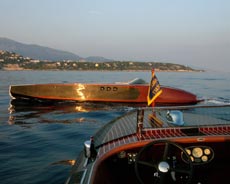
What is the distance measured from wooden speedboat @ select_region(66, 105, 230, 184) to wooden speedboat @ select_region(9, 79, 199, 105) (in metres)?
14.1

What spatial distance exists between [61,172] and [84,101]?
12.8 m

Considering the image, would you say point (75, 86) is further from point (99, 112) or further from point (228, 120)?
point (228, 120)

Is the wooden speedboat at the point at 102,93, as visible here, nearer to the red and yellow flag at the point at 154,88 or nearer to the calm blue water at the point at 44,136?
the calm blue water at the point at 44,136

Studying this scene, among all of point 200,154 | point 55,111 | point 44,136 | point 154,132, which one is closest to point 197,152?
point 200,154

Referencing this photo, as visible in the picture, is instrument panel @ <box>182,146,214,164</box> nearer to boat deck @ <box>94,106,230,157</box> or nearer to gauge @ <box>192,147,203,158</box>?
gauge @ <box>192,147,203,158</box>

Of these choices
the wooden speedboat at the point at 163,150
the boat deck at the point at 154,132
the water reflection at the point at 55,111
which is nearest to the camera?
the wooden speedboat at the point at 163,150

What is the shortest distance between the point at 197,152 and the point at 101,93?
15080 millimetres

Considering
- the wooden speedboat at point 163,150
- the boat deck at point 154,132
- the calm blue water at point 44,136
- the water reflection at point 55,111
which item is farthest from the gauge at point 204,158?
the water reflection at point 55,111

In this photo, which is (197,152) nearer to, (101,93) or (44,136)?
(44,136)

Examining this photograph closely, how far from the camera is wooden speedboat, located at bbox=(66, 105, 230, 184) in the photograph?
4.61 metres

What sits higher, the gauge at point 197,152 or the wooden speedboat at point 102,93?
the gauge at point 197,152


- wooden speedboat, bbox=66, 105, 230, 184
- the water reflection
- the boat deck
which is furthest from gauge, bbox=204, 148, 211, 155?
the water reflection

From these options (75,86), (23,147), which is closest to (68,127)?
(23,147)

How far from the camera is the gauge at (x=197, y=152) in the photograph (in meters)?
4.87
